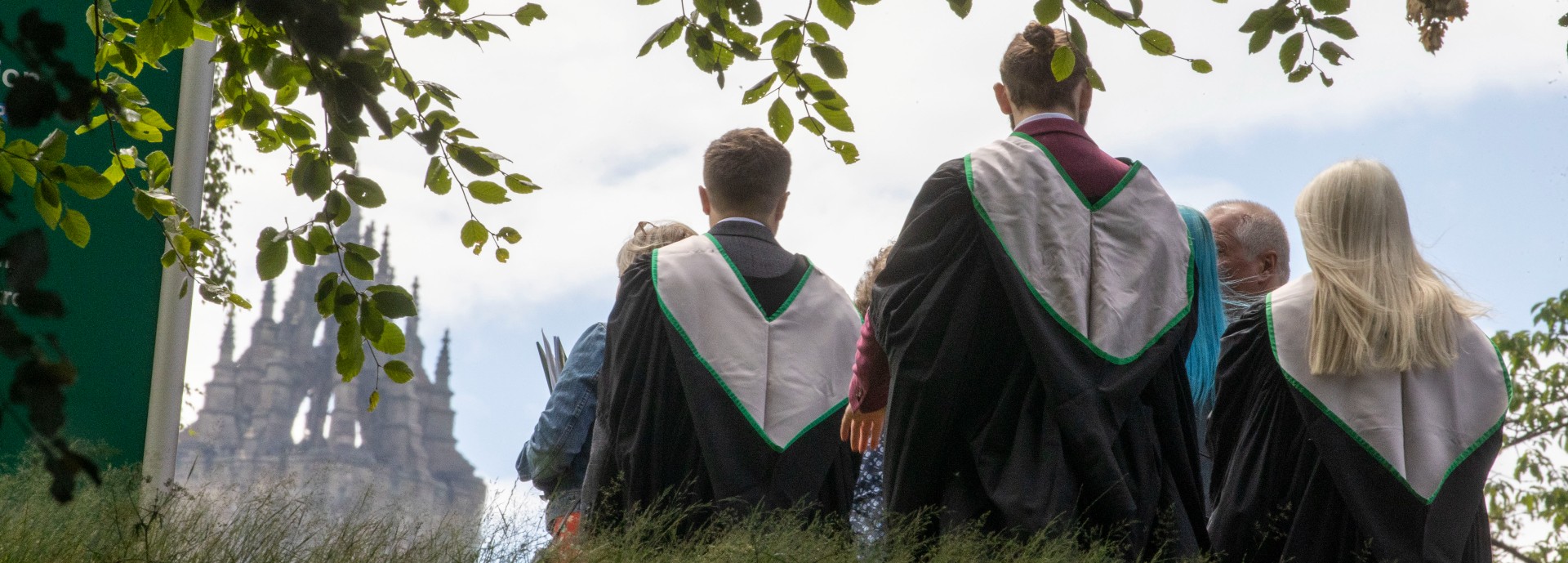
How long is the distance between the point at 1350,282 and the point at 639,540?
1.82 meters

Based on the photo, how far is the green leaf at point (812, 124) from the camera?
278 cm

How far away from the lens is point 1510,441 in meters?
9.02

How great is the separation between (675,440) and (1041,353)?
4.14 ft

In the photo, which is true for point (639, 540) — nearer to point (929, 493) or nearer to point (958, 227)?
point (929, 493)

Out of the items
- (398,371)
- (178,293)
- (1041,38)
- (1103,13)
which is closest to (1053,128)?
(1041,38)

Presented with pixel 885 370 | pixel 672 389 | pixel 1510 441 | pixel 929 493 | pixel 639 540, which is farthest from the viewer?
pixel 1510 441

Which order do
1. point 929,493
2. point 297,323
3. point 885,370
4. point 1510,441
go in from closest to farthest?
point 929,493 → point 885,370 → point 1510,441 → point 297,323

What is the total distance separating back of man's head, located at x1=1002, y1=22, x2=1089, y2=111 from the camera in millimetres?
3881

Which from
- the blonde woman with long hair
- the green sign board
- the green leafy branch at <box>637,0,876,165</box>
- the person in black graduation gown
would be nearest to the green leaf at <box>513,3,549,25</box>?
the green leafy branch at <box>637,0,876,165</box>

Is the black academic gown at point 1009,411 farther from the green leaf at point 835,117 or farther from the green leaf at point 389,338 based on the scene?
the green leaf at point 389,338

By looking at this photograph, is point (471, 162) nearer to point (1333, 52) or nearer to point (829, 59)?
point (829, 59)

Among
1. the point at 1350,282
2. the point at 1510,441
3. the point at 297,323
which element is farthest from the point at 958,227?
the point at 297,323

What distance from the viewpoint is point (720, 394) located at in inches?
170

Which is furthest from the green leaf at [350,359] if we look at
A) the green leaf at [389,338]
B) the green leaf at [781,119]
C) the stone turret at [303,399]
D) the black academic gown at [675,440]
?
the stone turret at [303,399]
